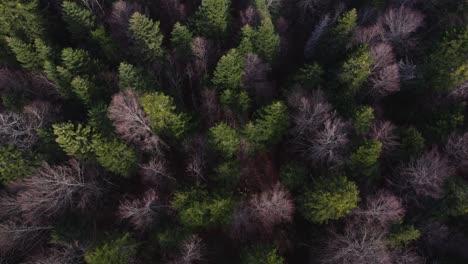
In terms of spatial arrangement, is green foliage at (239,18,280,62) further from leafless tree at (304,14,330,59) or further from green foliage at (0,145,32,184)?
green foliage at (0,145,32,184)

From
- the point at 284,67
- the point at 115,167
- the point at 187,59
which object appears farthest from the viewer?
the point at 284,67

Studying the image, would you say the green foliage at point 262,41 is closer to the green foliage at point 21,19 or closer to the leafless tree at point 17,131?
the leafless tree at point 17,131

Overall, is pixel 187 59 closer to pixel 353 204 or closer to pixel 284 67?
pixel 284 67

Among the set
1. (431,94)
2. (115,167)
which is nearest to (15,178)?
(115,167)

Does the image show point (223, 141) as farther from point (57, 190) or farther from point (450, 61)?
point (450, 61)

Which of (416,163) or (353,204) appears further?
(416,163)

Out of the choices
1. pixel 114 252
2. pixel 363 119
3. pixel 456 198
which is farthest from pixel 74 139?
pixel 456 198

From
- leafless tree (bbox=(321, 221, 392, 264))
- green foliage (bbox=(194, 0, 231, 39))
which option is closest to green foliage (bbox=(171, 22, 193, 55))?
green foliage (bbox=(194, 0, 231, 39))
